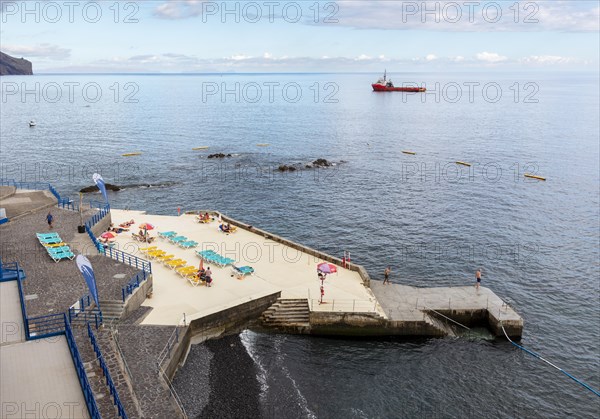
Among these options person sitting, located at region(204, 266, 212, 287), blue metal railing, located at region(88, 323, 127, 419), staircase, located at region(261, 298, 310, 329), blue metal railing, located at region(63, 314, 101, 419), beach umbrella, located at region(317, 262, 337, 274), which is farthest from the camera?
beach umbrella, located at region(317, 262, 337, 274)

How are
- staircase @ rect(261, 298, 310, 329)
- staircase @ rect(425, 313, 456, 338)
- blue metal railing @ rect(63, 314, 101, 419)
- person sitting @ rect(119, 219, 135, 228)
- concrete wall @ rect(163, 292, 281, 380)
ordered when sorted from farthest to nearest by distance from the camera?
1. person sitting @ rect(119, 219, 135, 228)
2. staircase @ rect(425, 313, 456, 338)
3. staircase @ rect(261, 298, 310, 329)
4. concrete wall @ rect(163, 292, 281, 380)
5. blue metal railing @ rect(63, 314, 101, 419)

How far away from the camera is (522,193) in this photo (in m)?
72.8

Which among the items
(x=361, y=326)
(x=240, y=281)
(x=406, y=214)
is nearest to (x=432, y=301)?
(x=361, y=326)

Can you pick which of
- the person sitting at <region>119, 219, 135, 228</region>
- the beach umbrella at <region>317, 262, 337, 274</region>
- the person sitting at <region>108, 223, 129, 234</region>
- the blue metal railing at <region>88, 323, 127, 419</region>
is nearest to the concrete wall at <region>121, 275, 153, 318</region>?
the blue metal railing at <region>88, 323, 127, 419</region>

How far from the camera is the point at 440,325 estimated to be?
35188 mm

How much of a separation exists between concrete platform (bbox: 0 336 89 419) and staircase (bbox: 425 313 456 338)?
22.9 metres

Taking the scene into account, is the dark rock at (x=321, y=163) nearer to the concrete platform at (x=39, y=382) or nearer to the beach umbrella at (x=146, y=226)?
the beach umbrella at (x=146, y=226)

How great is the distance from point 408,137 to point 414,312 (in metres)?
98.6

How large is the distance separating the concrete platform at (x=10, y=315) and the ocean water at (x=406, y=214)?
13113mm

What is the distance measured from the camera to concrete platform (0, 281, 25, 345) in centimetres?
2409

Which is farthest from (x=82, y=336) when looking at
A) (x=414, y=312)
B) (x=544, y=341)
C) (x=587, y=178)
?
(x=587, y=178)

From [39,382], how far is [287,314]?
17.1 metres

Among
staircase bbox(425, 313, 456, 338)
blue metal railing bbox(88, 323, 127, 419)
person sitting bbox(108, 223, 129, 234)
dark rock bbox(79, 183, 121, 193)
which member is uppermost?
dark rock bbox(79, 183, 121, 193)

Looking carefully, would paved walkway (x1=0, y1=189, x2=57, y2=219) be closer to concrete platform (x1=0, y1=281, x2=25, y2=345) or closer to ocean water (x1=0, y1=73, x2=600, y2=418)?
ocean water (x1=0, y1=73, x2=600, y2=418)
